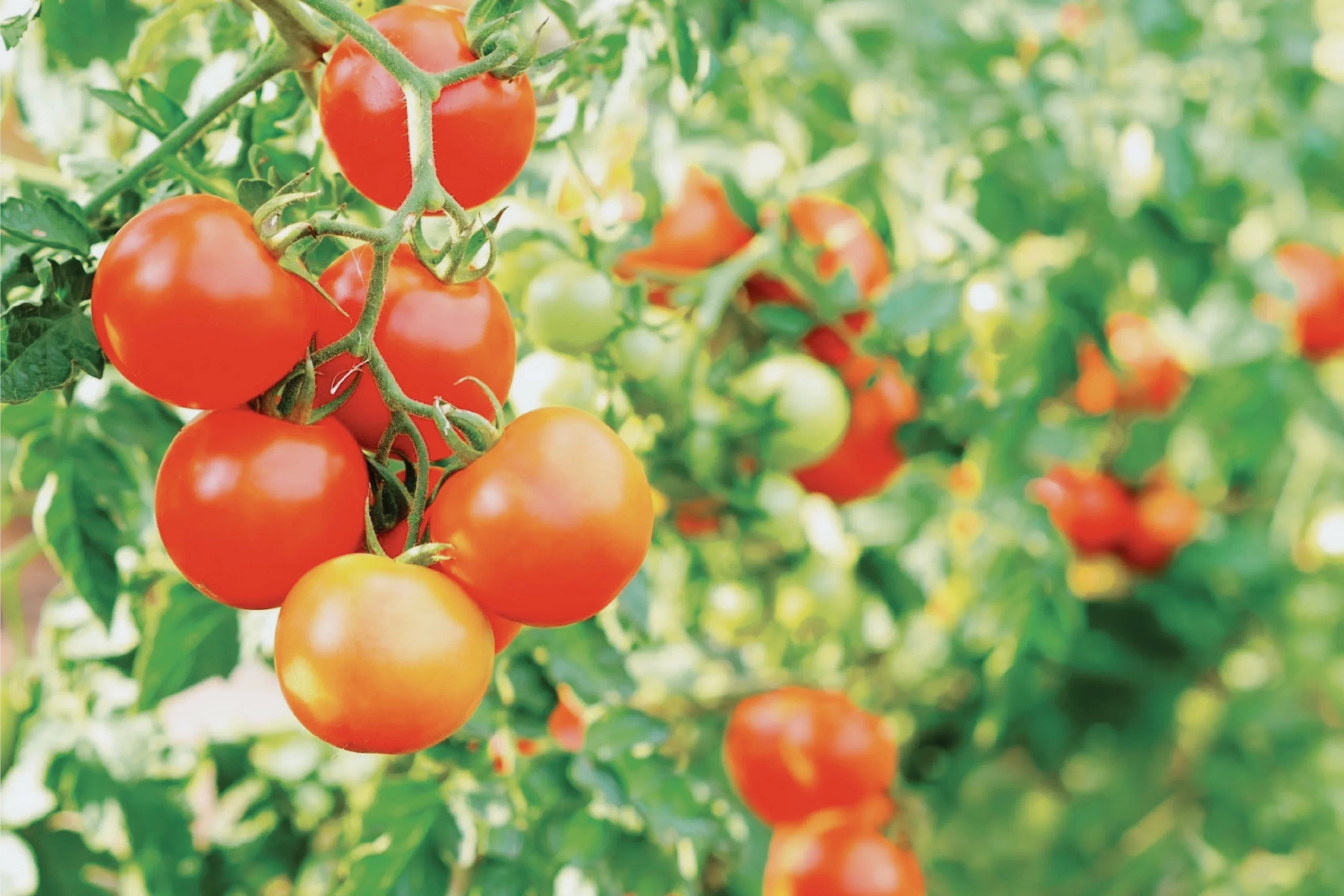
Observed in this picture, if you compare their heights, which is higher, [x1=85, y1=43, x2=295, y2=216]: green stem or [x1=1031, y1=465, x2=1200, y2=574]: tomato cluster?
[x1=85, y1=43, x2=295, y2=216]: green stem

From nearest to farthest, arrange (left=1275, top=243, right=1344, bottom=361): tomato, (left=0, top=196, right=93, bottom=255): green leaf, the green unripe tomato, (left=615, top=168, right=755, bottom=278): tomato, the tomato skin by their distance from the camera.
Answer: the tomato skin → (left=0, top=196, right=93, bottom=255): green leaf → the green unripe tomato → (left=615, top=168, right=755, bottom=278): tomato → (left=1275, top=243, right=1344, bottom=361): tomato

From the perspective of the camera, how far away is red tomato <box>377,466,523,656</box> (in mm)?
482

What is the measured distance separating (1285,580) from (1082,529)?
322 millimetres

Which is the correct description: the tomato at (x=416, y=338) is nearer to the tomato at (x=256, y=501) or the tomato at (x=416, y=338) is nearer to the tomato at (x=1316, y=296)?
the tomato at (x=256, y=501)

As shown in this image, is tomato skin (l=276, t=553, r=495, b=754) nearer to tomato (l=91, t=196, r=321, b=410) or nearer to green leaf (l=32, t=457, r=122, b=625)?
tomato (l=91, t=196, r=321, b=410)

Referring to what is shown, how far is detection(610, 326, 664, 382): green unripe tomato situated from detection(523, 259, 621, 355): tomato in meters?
0.05

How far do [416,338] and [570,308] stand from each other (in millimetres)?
322

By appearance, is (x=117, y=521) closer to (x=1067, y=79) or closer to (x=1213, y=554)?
(x=1067, y=79)

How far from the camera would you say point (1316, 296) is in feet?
4.91

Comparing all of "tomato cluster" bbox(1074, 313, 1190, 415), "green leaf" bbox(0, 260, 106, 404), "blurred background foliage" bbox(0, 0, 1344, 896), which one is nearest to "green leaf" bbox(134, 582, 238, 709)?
"blurred background foliage" bbox(0, 0, 1344, 896)

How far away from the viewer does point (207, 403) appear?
44 centimetres

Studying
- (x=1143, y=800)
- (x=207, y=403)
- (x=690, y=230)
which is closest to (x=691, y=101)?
(x=690, y=230)

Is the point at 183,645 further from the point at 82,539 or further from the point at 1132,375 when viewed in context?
the point at 1132,375

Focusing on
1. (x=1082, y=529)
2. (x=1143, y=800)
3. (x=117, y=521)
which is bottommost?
(x=1143, y=800)
